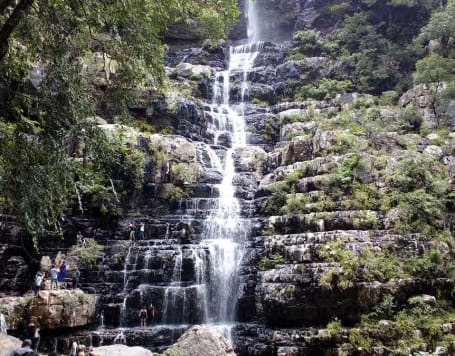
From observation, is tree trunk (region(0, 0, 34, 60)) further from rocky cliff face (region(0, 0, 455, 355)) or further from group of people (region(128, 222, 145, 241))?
group of people (region(128, 222, 145, 241))

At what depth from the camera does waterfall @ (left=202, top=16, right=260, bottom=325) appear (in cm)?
1548

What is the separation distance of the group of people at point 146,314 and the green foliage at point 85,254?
10.7ft

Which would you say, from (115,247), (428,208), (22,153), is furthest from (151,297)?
(428,208)

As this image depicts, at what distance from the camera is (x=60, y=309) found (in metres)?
13.5

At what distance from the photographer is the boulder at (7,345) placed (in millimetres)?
8531

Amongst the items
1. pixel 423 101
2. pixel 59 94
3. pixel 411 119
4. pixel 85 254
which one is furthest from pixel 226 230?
pixel 423 101

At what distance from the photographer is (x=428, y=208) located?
14719 mm

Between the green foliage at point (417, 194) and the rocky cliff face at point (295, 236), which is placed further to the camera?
the green foliage at point (417, 194)

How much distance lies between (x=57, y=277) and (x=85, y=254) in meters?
1.63

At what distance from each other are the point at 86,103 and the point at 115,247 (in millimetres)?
9995

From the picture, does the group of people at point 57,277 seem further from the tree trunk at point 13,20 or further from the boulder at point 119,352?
the tree trunk at point 13,20

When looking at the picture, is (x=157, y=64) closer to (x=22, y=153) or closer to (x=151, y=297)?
(x=22, y=153)

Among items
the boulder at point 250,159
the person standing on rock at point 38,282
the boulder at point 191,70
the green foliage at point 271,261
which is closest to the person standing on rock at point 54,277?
the person standing on rock at point 38,282

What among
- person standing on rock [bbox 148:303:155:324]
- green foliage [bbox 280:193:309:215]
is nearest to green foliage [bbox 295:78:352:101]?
green foliage [bbox 280:193:309:215]
